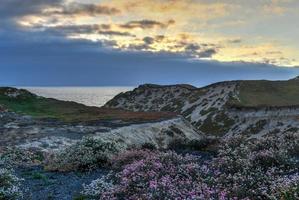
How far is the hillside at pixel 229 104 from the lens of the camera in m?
76.1

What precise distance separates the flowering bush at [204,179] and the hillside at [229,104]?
A: 5030cm

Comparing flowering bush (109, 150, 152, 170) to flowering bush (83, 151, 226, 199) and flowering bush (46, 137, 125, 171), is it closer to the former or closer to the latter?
flowering bush (46, 137, 125, 171)

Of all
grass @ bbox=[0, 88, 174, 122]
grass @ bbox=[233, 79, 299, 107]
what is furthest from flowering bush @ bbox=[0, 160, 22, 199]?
grass @ bbox=[233, 79, 299, 107]

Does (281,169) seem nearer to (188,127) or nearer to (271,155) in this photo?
(271,155)

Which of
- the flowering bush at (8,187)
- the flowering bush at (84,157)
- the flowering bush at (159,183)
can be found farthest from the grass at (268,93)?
the flowering bush at (8,187)

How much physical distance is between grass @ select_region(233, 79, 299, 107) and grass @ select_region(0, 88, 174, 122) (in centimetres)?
3221

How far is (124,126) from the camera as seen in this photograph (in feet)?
170

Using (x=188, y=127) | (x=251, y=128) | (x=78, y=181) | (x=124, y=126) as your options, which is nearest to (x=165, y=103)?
(x=251, y=128)

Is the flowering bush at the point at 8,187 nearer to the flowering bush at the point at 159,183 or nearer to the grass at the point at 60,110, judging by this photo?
the flowering bush at the point at 159,183

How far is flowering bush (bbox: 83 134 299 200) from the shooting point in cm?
1443

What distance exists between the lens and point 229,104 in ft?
298

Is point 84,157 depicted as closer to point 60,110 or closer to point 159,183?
point 159,183

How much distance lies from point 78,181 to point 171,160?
4.25 m

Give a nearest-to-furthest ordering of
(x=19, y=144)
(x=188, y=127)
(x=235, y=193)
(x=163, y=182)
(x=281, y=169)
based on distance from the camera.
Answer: (x=235, y=193) → (x=163, y=182) → (x=281, y=169) → (x=19, y=144) → (x=188, y=127)
